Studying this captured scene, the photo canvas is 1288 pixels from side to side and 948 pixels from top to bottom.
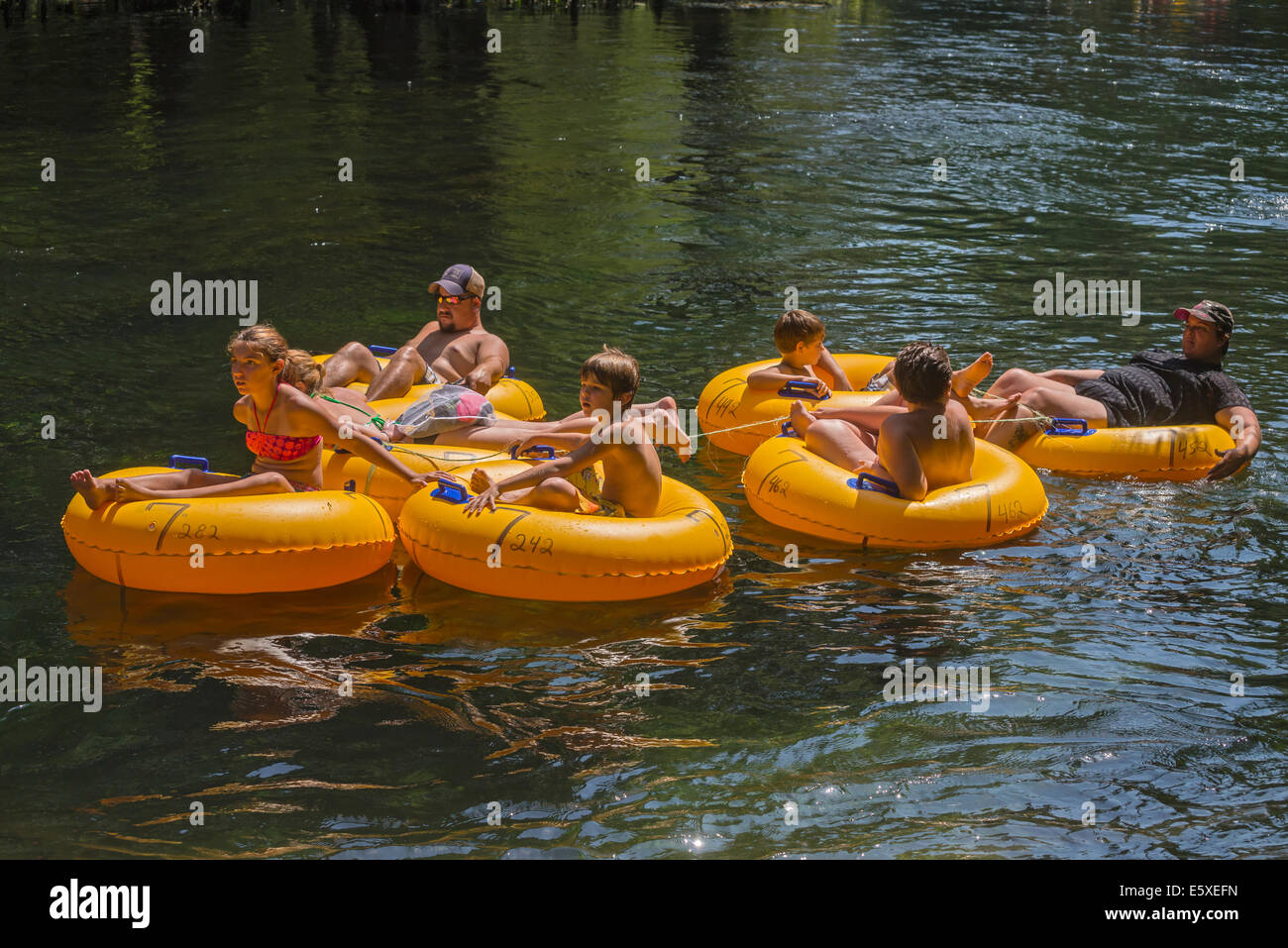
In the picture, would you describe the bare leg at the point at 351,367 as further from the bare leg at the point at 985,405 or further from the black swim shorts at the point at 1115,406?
the black swim shorts at the point at 1115,406

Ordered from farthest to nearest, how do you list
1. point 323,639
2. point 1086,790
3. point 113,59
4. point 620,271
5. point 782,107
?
point 113,59, point 782,107, point 620,271, point 323,639, point 1086,790

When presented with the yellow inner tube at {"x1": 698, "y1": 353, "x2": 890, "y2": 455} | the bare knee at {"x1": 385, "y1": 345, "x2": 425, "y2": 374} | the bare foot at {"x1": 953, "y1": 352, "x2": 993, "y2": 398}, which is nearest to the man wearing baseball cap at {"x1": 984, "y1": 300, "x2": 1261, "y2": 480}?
the bare foot at {"x1": 953, "y1": 352, "x2": 993, "y2": 398}

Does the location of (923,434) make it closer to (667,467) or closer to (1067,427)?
(1067,427)

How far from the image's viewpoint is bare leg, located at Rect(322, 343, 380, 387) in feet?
28.8

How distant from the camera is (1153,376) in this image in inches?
343

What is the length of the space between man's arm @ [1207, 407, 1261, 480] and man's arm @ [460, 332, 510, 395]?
183 inches

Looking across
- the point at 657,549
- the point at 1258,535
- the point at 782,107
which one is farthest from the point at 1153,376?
the point at 782,107

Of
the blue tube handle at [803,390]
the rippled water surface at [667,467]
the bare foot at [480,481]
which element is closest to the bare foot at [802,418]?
the blue tube handle at [803,390]

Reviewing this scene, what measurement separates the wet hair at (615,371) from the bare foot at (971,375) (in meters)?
2.28

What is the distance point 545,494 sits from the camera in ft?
22.3

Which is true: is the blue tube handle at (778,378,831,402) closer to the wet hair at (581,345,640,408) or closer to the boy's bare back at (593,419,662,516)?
the boy's bare back at (593,419,662,516)
